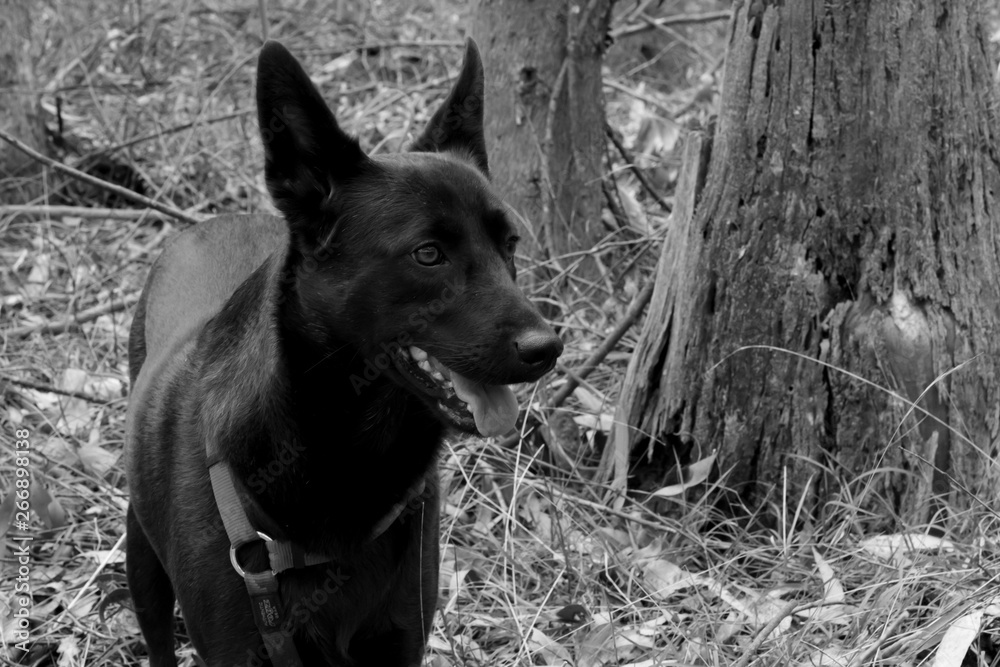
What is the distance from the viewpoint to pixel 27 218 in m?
5.79

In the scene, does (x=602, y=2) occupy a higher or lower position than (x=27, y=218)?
higher

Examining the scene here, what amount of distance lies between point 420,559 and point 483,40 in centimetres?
262

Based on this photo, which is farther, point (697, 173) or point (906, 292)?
Result: point (697, 173)

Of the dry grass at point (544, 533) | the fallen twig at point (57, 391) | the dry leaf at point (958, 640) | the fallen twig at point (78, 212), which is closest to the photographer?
the dry leaf at point (958, 640)

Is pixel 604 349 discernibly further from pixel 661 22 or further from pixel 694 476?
pixel 661 22

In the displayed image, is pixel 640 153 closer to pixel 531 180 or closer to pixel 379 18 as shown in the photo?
pixel 531 180

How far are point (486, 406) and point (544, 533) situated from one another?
1.12 meters

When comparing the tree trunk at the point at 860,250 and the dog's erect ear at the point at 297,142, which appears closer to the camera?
the dog's erect ear at the point at 297,142

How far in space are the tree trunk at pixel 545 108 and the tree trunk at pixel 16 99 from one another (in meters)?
3.02

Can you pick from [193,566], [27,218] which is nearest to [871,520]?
[193,566]

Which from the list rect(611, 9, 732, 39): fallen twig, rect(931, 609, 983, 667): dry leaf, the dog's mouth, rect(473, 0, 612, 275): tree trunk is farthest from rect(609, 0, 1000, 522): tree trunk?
rect(611, 9, 732, 39): fallen twig

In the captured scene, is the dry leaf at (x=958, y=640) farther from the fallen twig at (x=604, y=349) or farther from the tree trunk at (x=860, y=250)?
the fallen twig at (x=604, y=349)

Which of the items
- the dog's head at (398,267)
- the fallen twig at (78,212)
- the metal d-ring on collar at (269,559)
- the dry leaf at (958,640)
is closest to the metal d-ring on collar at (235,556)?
the metal d-ring on collar at (269,559)

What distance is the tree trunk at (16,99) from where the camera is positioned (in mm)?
5867
